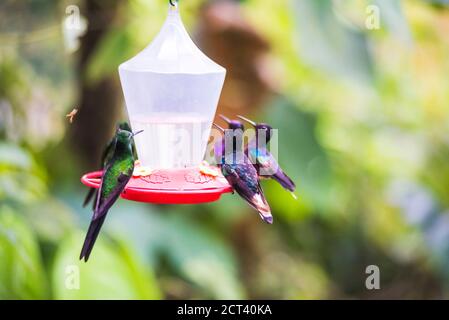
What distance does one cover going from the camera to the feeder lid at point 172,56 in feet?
6.78

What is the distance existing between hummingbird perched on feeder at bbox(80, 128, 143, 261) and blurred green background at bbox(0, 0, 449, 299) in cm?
82

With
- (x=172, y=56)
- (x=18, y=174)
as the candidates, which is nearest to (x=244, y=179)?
(x=172, y=56)

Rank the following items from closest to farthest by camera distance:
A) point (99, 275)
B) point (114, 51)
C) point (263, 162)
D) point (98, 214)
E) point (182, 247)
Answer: point (98, 214)
point (263, 162)
point (99, 275)
point (114, 51)
point (182, 247)

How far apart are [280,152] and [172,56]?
2.30 meters

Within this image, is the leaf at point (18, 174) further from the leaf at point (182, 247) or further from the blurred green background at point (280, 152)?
the leaf at point (182, 247)

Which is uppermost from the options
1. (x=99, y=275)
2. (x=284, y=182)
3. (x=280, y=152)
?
(x=284, y=182)

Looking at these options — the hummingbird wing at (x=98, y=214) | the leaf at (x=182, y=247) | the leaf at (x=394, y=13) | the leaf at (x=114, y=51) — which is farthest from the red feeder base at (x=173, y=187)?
the leaf at (x=182, y=247)

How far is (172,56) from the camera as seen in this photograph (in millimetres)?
2078

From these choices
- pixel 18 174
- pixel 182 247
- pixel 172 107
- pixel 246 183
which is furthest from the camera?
pixel 182 247

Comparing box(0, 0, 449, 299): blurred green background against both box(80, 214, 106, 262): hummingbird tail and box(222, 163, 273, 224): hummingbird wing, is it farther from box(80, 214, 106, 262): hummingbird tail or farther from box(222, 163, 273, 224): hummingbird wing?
box(80, 214, 106, 262): hummingbird tail

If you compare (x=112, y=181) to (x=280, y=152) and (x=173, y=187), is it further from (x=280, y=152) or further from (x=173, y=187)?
(x=280, y=152)

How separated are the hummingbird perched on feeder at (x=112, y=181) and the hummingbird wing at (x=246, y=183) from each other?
0.28 metres

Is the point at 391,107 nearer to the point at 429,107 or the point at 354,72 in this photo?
the point at 429,107
